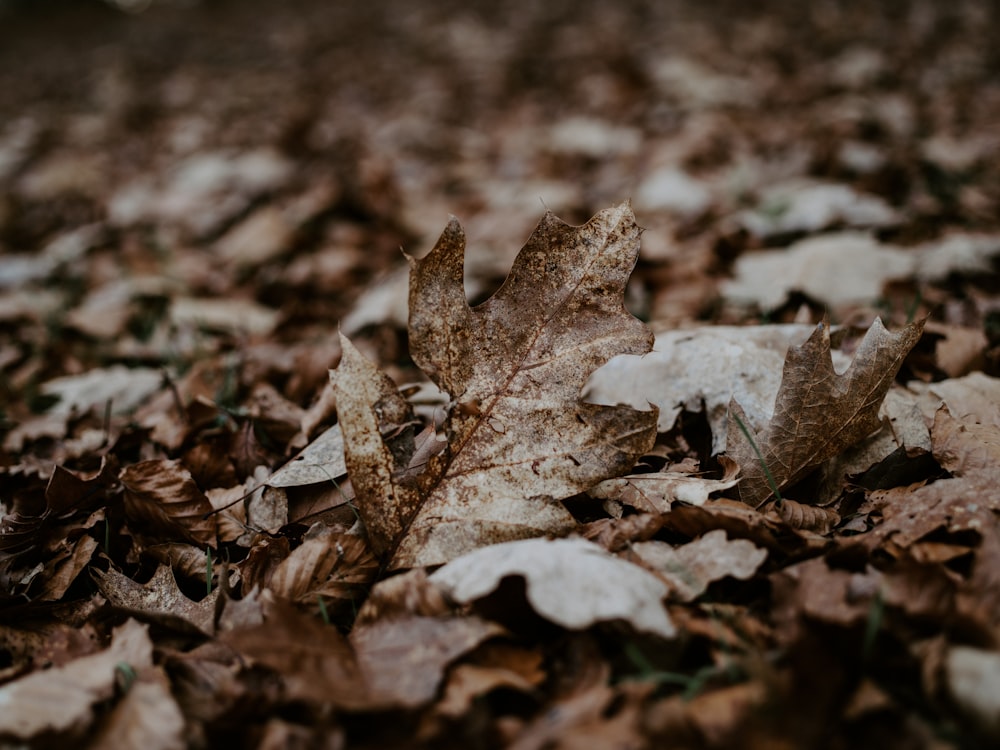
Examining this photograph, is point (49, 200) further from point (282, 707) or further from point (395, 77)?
point (282, 707)

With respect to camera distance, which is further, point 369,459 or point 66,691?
point 369,459

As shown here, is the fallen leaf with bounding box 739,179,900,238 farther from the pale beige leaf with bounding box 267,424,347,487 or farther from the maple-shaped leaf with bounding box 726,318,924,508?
the pale beige leaf with bounding box 267,424,347,487

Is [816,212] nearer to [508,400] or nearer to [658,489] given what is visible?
[658,489]

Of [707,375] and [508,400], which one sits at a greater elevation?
[508,400]

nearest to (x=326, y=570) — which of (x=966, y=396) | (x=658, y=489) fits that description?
(x=658, y=489)

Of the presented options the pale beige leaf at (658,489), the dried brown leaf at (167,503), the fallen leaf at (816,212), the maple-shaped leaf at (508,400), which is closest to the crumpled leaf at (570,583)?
the maple-shaped leaf at (508,400)

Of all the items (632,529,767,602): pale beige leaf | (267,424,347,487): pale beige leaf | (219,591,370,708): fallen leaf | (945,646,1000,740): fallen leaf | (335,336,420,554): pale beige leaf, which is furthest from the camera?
(267,424,347,487): pale beige leaf

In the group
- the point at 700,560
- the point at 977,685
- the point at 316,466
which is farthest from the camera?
the point at 316,466

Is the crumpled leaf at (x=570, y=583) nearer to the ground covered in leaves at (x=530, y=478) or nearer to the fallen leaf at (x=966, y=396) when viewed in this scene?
the ground covered in leaves at (x=530, y=478)

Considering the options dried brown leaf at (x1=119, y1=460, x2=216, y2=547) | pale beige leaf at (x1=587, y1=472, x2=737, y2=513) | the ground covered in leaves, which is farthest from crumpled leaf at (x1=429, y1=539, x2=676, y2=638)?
dried brown leaf at (x1=119, y1=460, x2=216, y2=547)
